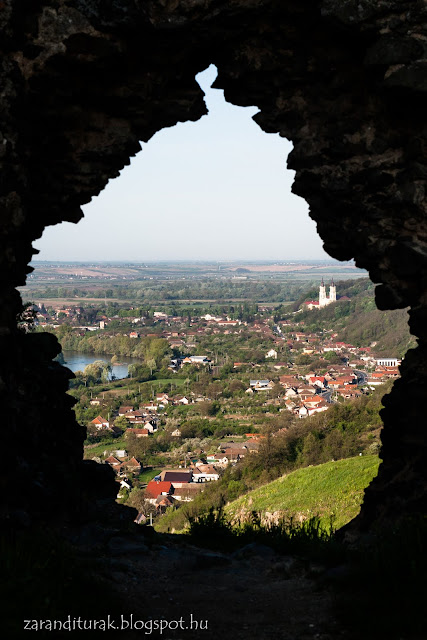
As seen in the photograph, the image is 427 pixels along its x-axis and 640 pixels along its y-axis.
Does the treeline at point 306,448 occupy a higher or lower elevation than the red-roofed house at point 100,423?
higher

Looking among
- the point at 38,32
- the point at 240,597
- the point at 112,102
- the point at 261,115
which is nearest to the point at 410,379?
the point at 240,597

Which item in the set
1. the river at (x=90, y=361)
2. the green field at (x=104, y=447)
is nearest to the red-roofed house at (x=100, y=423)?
the green field at (x=104, y=447)

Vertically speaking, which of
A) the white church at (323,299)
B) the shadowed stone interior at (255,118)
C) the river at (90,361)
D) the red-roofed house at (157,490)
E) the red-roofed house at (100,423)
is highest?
the shadowed stone interior at (255,118)

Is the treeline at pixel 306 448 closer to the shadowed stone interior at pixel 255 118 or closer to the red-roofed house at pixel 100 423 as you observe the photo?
the shadowed stone interior at pixel 255 118

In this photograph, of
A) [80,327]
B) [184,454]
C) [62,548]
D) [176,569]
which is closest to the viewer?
[62,548]

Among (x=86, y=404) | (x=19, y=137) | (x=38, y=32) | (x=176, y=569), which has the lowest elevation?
(x=86, y=404)

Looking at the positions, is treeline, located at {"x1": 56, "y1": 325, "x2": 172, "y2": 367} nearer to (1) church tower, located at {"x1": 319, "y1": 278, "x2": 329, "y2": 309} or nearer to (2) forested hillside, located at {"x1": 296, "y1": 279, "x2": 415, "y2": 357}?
(2) forested hillside, located at {"x1": 296, "y1": 279, "x2": 415, "y2": 357}

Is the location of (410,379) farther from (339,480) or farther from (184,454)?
(184,454)
